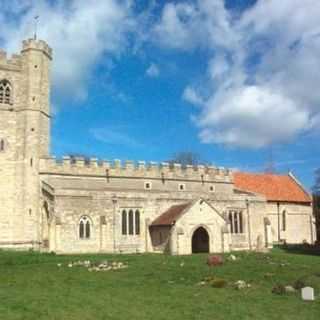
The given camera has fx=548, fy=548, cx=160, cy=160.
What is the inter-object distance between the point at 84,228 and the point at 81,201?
209 cm

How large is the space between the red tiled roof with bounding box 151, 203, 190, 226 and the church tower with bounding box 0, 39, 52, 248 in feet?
31.4

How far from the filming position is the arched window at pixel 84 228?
41969 millimetres

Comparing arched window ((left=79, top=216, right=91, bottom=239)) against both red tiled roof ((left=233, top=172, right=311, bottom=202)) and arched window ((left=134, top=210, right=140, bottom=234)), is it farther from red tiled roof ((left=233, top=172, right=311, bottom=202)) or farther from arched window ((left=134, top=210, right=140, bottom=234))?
red tiled roof ((left=233, top=172, right=311, bottom=202))

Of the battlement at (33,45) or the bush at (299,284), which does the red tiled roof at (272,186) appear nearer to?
the battlement at (33,45)

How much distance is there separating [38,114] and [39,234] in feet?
31.7

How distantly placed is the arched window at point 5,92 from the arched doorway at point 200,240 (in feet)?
61.4

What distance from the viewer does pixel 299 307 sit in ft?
58.7

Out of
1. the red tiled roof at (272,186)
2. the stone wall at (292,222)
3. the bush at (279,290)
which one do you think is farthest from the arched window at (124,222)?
the bush at (279,290)

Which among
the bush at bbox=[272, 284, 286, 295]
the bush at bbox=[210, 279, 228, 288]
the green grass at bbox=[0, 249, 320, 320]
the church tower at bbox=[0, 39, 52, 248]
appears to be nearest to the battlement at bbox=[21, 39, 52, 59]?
the church tower at bbox=[0, 39, 52, 248]

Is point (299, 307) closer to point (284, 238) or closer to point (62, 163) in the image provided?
point (62, 163)

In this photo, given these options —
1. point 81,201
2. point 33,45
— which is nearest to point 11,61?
point 33,45

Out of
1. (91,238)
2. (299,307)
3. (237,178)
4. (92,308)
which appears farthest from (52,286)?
(237,178)

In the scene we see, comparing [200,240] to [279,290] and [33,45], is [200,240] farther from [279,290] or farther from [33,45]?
[279,290]

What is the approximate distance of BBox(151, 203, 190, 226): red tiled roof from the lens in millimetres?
42688
